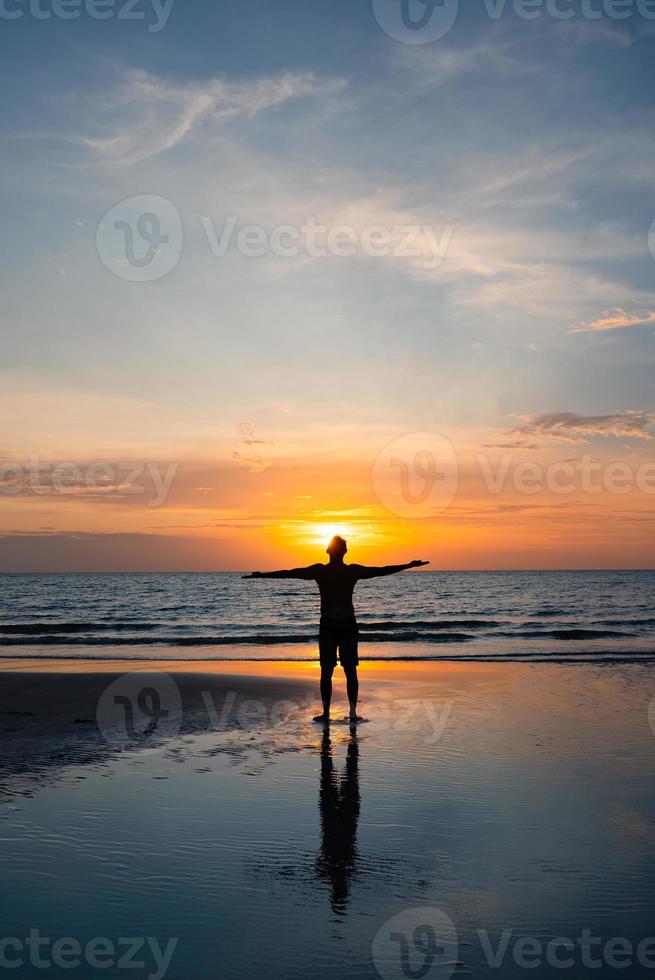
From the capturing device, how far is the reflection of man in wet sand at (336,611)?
1081 cm

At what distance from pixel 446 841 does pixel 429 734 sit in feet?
13.8

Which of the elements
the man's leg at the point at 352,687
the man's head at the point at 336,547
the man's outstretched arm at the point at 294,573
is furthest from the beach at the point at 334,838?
the man's head at the point at 336,547

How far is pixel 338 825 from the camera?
20.0ft

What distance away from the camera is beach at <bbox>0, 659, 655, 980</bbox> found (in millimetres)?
4133

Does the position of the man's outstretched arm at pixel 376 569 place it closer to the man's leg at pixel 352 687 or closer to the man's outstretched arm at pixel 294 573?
the man's outstretched arm at pixel 294 573

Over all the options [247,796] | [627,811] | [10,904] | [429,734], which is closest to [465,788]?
[627,811]

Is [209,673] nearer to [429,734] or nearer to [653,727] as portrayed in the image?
[429,734]

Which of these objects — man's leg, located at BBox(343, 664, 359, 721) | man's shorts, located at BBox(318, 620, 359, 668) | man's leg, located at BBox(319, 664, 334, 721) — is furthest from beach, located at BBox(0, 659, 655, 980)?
man's shorts, located at BBox(318, 620, 359, 668)
